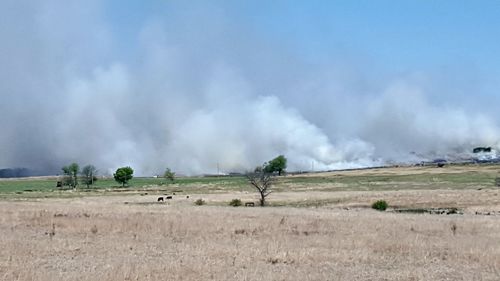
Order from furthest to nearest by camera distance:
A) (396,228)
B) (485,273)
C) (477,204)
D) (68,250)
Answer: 1. (477,204)
2. (396,228)
3. (68,250)
4. (485,273)

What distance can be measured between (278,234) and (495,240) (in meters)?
8.65

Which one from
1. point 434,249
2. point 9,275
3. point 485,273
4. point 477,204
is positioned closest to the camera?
point 9,275

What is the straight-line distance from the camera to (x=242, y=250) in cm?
1961

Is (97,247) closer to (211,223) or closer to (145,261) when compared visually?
(145,261)

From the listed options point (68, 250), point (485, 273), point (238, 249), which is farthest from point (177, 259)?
point (485, 273)

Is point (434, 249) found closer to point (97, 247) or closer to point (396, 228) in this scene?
point (396, 228)

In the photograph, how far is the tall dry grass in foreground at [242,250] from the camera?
1505 centimetres

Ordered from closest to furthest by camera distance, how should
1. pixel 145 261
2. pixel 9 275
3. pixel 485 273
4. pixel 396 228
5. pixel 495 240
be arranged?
pixel 9 275
pixel 485 273
pixel 145 261
pixel 495 240
pixel 396 228

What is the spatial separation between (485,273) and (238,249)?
758 centimetres

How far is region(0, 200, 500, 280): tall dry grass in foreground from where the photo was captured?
15047 millimetres

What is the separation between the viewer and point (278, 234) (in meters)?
25.9

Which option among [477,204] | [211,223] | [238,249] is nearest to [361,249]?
[238,249]

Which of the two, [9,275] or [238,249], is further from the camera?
[238,249]

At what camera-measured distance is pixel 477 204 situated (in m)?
61.2
